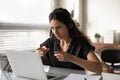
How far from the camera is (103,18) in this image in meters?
3.79

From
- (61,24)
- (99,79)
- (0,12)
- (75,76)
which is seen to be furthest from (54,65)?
(0,12)

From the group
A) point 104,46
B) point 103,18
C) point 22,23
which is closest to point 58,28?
point 22,23

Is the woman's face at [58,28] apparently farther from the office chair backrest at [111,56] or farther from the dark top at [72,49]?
the office chair backrest at [111,56]

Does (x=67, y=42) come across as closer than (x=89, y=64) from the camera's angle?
No

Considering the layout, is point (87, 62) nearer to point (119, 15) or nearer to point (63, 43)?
point (63, 43)

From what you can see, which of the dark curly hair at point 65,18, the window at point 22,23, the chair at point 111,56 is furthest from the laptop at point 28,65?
the chair at point 111,56

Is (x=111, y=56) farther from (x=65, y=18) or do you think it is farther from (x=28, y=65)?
(x=28, y=65)

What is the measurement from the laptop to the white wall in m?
2.43

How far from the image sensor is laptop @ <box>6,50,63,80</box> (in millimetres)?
1311

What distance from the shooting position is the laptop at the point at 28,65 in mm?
1311

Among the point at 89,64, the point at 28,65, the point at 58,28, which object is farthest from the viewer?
the point at 58,28

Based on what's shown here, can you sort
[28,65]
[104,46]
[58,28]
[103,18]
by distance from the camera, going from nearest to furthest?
[28,65], [58,28], [104,46], [103,18]

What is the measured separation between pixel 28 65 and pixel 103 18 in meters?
2.66

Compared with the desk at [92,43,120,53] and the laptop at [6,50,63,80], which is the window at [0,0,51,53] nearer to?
the desk at [92,43,120,53]
